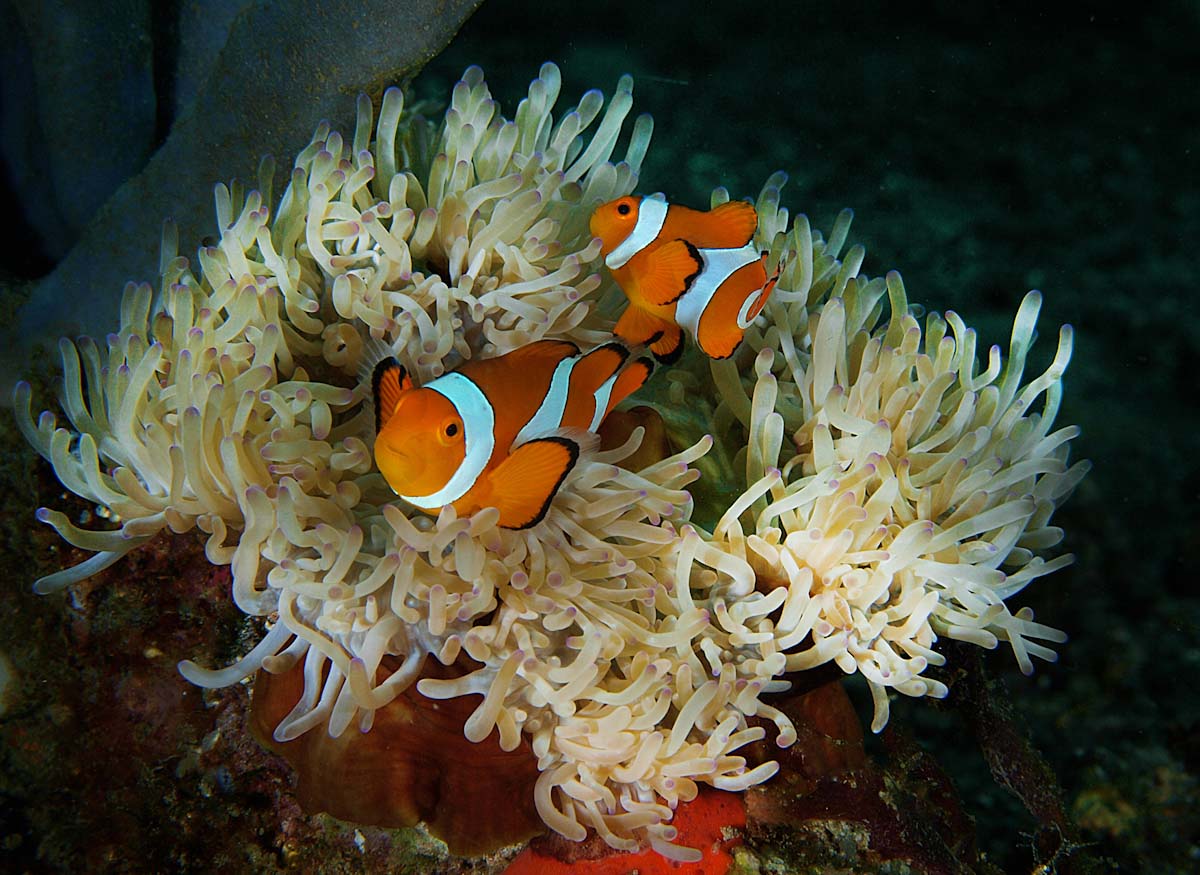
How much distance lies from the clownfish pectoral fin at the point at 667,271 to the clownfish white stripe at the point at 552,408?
0.31 meters

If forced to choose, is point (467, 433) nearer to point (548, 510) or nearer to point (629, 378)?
point (548, 510)

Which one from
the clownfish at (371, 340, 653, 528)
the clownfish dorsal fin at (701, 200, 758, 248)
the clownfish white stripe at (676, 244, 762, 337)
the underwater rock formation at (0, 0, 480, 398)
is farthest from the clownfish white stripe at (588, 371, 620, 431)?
Answer: the underwater rock formation at (0, 0, 480, 398)

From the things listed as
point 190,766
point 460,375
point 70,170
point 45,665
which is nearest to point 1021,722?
point 460,375

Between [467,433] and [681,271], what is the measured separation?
563 mm

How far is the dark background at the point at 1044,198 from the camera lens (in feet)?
9.08

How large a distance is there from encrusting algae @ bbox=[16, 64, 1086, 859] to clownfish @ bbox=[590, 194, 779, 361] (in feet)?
0.25

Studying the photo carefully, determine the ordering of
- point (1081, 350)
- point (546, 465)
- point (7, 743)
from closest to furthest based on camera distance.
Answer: point (546, 465) → point (7, 743) → point (1081, 350)

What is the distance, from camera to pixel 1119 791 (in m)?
2.72

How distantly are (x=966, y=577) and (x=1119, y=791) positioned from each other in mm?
2095

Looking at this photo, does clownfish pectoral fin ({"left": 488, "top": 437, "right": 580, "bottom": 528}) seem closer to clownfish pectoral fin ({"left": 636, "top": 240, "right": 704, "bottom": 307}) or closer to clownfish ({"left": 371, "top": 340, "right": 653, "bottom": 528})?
clownfish ({"left": 371, "top": 340, "right": 653, "bottom": 528})

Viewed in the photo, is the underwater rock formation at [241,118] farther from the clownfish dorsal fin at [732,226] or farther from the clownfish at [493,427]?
the clownfish at [493,427]

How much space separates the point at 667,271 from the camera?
140 centimetres

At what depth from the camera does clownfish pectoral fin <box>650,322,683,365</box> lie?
145 centimetres

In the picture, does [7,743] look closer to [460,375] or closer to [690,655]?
[460,375]
